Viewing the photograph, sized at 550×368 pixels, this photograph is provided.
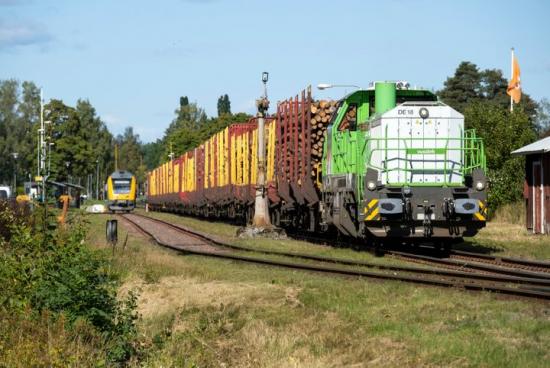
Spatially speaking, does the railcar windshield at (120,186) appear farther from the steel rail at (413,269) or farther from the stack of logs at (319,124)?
the steel rail at (413,269)

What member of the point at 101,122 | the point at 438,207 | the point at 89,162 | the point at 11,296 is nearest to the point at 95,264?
the point at 11,296

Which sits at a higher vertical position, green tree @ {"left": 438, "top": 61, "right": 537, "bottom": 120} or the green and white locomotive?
green tree @ {"left": 438, "top": 61, "right": 537, "bottom": 120}

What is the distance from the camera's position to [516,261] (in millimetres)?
15586

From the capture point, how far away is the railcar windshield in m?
61.8

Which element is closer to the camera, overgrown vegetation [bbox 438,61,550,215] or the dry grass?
the dry grass

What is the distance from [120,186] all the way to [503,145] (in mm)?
31778

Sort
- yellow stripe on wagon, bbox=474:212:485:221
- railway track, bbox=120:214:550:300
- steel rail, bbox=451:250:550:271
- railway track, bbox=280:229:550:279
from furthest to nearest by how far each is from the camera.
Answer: yellow stripe on wagon, bbox=474:212:485:221
steel rail, bbox=451:250:550:271
railway track, bbox=280:229:550:279
railway track, bbox=120:214:550:300

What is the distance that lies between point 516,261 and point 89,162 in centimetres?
8070

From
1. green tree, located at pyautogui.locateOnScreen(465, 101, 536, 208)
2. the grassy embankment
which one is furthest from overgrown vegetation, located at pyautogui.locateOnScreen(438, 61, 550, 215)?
the grassy embankment

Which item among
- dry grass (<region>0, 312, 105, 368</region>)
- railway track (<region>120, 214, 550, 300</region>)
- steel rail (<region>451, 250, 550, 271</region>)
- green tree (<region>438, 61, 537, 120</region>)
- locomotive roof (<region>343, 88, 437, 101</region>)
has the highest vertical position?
green tree (<region>438, 61, 537, 120</region>)

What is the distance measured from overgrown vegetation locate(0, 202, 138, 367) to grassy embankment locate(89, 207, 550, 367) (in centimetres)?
52

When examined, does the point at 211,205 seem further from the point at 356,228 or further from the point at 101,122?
the point at 101,122

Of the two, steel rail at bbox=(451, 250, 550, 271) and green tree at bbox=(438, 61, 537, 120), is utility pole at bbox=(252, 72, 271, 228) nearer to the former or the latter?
steel rail at bbox=(451, 250, 550, 271)

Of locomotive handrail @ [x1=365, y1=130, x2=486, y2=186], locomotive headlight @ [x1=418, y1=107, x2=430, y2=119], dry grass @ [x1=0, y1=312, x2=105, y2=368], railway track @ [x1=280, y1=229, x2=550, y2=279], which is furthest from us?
locomotive headlight @ [x1=418, y1=107, x2=430, y2=119]
